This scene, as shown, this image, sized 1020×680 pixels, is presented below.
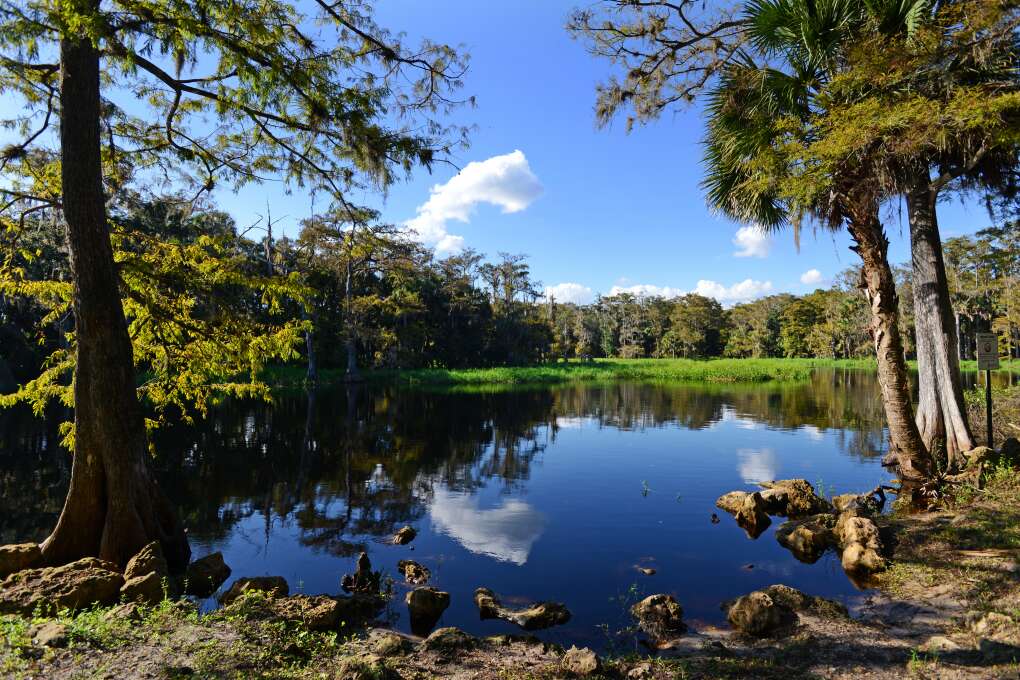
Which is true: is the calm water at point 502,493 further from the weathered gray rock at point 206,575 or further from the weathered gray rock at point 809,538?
the weathered gray rock at point 206,575

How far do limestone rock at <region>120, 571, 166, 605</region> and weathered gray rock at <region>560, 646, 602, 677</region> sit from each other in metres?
3.63

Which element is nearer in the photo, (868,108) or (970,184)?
(868,108)

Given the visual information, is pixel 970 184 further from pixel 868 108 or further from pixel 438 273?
pixel 438 273

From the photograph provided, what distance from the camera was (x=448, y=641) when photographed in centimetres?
423

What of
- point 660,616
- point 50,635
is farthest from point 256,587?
point 660,616

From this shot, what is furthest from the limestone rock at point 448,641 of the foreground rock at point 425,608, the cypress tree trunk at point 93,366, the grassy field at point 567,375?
the grassy field at point 567,375

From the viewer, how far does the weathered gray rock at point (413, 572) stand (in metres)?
6.08

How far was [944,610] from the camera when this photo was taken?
452cm

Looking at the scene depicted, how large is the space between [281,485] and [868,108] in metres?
11.1

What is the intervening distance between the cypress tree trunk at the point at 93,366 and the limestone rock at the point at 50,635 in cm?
193

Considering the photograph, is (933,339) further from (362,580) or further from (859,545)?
(362,580)

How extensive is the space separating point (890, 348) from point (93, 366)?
10.4 m

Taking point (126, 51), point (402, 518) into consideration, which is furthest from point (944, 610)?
point (126, 51)

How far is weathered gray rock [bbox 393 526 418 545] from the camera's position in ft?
24.2
